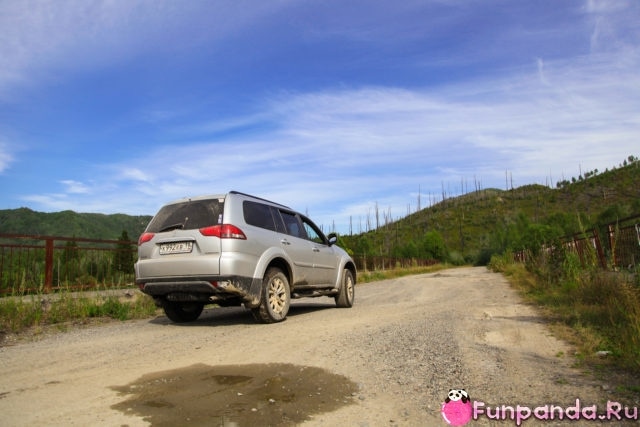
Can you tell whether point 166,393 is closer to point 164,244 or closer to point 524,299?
point 164,244

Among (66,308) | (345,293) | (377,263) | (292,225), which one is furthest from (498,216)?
(66,308)

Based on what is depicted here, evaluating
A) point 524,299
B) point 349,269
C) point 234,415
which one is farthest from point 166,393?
point 524,299

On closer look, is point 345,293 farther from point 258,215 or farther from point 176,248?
point 176,248

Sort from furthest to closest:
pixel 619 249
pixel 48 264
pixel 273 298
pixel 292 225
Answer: pixel 619 249 < pixel 48 264 < pixel 292 225 < pixel 273 298

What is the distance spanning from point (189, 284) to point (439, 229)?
10082cm

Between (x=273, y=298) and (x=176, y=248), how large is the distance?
5.49 feet

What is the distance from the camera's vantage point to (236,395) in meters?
3.32

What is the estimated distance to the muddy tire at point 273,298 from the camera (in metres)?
6.77

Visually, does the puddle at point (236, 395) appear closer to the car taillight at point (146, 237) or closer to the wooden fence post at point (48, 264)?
the car taillight at point (146, 237)

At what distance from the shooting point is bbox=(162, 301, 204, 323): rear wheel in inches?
296

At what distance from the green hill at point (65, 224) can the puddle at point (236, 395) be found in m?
86.7

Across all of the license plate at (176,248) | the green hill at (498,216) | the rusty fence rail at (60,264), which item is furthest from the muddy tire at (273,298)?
the green hill at (498,216)

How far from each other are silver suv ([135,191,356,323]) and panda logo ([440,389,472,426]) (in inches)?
146

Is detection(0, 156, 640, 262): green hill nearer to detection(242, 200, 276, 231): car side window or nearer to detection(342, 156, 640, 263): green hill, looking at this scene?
detection(342, 156, 640, 263): green hill
